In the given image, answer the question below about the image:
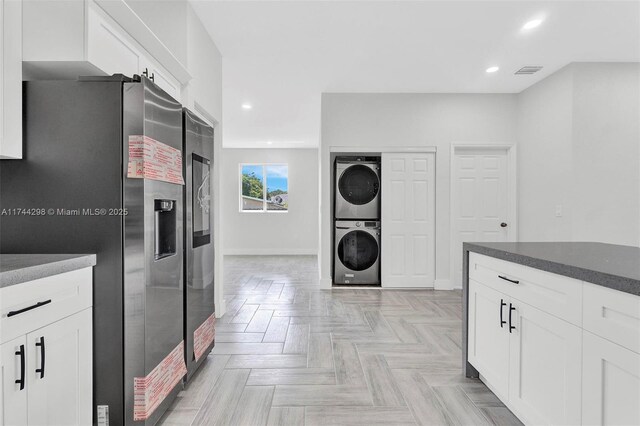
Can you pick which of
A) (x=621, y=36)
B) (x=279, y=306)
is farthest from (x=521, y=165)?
(x=279, y=306)

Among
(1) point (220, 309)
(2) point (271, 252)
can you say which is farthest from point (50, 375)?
(2) point (271, 252)

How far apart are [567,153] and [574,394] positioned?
10.9 feet

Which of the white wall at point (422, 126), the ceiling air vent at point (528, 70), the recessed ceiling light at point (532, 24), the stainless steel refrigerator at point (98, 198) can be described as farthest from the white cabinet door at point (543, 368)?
the ceiling air vent at point (528, 70)

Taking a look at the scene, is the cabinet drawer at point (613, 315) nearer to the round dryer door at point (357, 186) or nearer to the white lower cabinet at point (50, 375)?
the white lower cabinet at point (50, 375)

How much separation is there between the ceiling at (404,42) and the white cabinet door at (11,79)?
1.46 m

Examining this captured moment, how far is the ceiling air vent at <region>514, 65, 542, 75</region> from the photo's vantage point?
378 cm

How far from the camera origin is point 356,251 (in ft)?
15.8

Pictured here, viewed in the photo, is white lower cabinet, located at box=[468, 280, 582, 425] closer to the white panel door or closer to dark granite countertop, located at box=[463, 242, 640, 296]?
dark granite countertop, located at box=[463, 242, 640, 296]

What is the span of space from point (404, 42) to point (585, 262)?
269cm

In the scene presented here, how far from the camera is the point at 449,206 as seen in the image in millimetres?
4668

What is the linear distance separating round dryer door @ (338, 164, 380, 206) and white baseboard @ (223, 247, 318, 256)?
3862 millimetres

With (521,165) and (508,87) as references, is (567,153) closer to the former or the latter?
(521,165)

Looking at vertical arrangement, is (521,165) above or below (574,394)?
above

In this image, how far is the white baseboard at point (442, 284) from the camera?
4.64 metres
